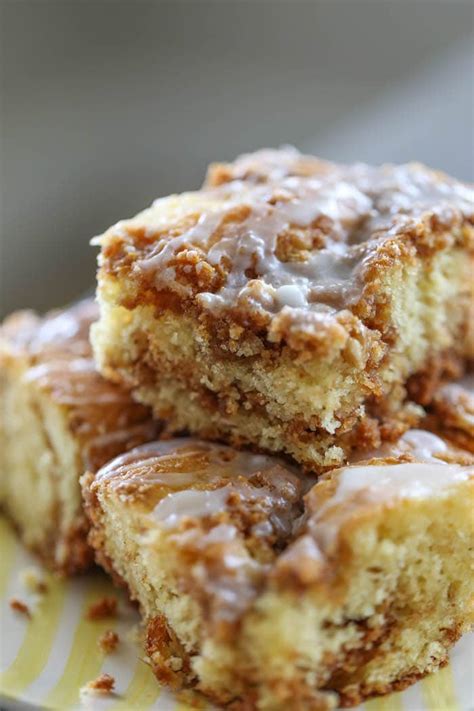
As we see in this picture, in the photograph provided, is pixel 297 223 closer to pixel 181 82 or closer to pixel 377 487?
pixel 377 487

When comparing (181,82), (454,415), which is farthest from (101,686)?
(181,82)

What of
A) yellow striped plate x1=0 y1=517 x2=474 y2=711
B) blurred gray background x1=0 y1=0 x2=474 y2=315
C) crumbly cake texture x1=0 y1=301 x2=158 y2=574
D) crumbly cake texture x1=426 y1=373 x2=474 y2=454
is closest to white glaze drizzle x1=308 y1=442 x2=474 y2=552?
crumbly cake texture x1=426 y1=373 x2=474 y2=454

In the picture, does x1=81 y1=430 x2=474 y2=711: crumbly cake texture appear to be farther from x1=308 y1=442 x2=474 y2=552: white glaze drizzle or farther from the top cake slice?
the top cake slice

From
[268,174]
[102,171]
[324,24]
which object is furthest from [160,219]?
[324,24]

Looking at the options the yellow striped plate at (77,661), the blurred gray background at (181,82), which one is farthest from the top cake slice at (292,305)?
the blurred gray background at (181,82)

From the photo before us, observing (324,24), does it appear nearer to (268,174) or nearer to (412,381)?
(268,174)

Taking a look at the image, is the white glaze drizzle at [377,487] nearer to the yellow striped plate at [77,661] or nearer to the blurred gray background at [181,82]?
the yellow striped plate at [77,661]
